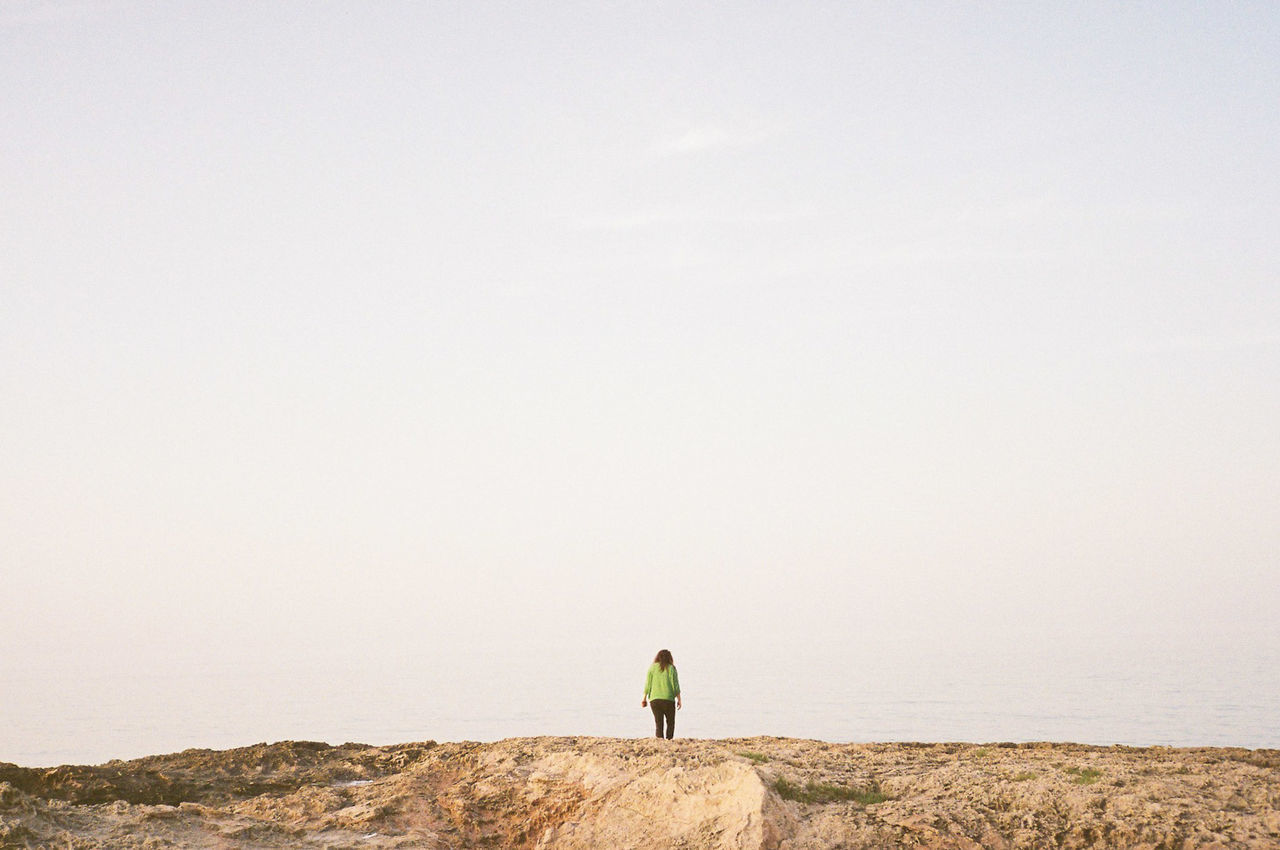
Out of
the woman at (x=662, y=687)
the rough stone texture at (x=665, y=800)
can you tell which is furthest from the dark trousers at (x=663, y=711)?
the rough stone texture at (x=665, y=800)

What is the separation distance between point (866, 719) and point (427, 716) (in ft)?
111

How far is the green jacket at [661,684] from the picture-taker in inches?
682

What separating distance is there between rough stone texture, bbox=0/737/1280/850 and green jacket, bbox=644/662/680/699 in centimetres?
316

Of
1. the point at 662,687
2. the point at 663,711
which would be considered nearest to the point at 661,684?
the point at 662,687

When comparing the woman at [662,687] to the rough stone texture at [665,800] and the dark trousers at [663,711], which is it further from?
the rough stone texture at [665,800]

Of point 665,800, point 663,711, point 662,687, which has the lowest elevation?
point 665,800

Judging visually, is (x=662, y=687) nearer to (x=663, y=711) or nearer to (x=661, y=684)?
(x=661, y=684)

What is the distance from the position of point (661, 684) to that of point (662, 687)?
0.06m

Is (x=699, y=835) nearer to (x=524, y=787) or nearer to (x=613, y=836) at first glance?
(x=613, y=836)

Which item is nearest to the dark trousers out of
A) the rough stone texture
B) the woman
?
the woman

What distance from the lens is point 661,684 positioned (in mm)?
17359

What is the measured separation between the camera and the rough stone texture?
9852 millimetres

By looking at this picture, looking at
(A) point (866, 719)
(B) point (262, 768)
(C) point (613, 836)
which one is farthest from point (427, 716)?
(C) point (613, 836)

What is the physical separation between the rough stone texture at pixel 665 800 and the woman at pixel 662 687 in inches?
125
